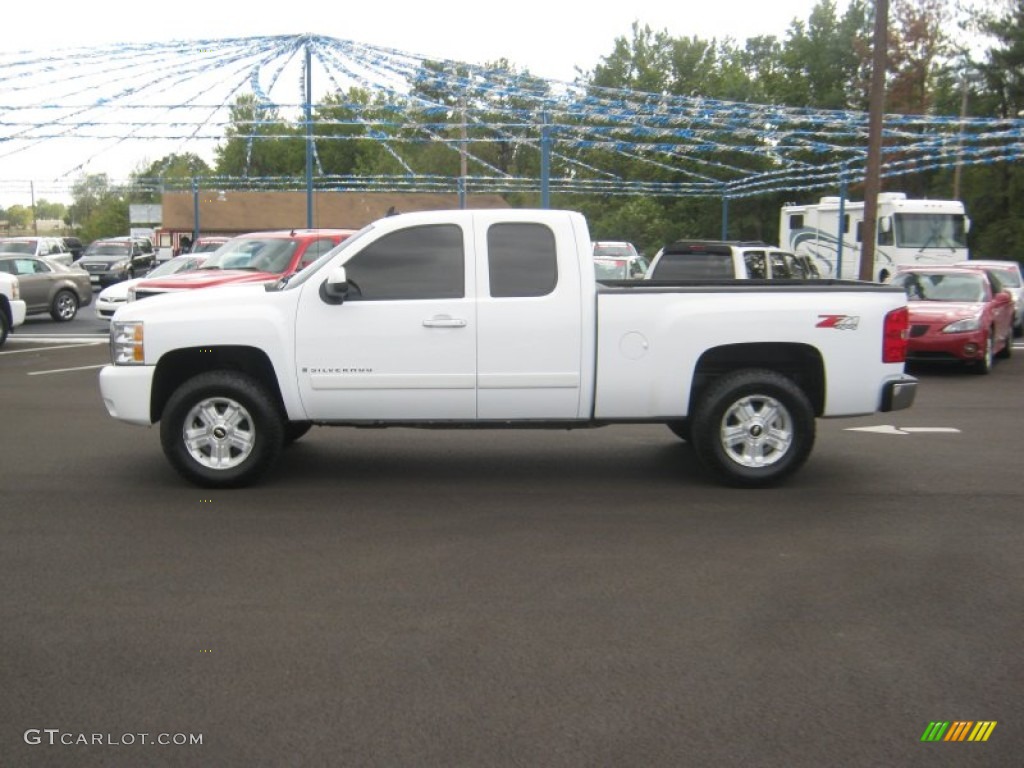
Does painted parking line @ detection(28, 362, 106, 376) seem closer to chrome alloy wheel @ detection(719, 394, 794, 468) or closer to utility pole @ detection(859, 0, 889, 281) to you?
chrome alloy wheel @ detection(719, 394, 794, 468)

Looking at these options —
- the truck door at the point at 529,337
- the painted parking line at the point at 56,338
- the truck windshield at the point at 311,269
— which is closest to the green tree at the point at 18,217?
the painted parking line at the point at 56,338

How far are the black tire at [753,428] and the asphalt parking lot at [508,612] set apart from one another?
19 centimetres

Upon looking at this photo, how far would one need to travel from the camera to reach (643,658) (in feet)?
15.6

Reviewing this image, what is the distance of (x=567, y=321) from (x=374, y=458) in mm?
2412

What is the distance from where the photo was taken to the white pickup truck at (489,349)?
25.5ft

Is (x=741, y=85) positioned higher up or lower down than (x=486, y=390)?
higher up

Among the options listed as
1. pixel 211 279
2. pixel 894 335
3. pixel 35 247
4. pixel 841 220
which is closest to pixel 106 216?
pixel 35 247

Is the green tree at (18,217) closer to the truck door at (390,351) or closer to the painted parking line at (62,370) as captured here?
the painted parking line at (62,370)

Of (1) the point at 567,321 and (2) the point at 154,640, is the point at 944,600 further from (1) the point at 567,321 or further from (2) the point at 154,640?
(2) the point at 154,640

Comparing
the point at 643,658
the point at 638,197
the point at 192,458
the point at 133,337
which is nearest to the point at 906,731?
the point at 643,658

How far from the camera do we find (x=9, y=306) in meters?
18.4

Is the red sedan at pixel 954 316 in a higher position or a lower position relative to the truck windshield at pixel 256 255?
lower

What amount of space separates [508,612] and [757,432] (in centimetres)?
332

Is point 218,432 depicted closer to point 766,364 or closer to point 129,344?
point 129,344
